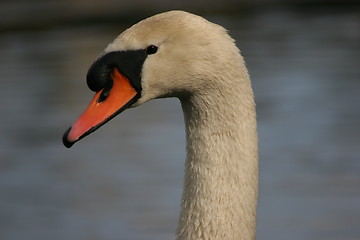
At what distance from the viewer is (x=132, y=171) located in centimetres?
1116

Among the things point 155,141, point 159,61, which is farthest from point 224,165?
point 155,141

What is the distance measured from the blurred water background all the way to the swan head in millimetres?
4835

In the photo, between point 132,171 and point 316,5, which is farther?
point 316,5

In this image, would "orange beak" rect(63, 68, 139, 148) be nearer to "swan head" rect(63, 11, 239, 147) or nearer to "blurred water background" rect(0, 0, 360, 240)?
"swan head" rect(63, 11, 239, 147)

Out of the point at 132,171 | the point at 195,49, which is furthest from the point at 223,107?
the point at 132,171

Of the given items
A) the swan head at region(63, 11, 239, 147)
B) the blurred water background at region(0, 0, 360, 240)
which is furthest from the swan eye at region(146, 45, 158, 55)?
the blurred water background at region(0, 0, 360, 240)

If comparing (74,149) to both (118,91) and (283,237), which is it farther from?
(118,91)

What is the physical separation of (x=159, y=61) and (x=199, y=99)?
0.75ft

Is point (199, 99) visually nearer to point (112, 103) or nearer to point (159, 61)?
point (159, 61)

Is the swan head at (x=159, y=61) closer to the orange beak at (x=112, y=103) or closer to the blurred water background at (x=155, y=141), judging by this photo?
the orange beak at (x=112, y=103)

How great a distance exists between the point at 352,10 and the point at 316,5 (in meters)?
1.29

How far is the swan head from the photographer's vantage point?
13.9ft

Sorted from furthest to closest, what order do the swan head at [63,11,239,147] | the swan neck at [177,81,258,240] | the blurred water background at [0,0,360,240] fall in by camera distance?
1. the blurred water background at [0,0,360,240]
2. the swan neck at [177,81,258,240]
3. the swan head at [63,11,239,147]

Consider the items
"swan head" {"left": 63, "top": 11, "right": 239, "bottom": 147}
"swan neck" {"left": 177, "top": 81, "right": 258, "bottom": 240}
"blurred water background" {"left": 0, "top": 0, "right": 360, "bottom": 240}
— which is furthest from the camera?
"blurred water background" {"left": 0, "top": 0, "right": 360, "bottom": 240}
